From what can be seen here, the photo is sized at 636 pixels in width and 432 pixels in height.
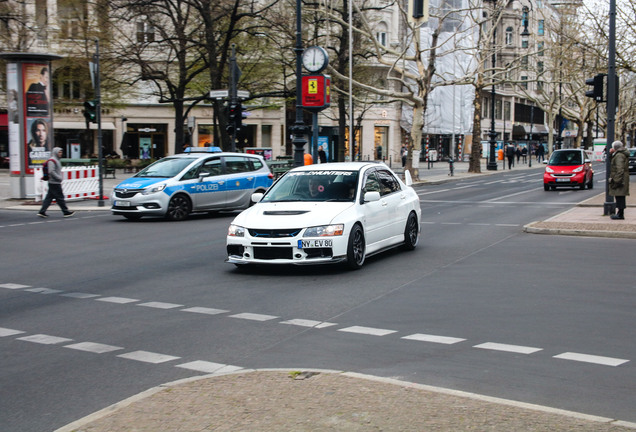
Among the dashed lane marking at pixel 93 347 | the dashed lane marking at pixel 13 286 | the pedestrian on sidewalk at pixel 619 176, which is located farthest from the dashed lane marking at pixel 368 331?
the pedestrian on sidewalk at pixel 619 176

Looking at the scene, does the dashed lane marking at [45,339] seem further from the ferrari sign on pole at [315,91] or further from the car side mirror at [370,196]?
the ferrari sign on pole at [315,91]

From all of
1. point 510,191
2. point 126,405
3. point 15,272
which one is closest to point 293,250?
point 15,272

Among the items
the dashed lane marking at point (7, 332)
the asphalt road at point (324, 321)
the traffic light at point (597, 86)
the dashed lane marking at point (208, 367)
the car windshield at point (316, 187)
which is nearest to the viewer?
the asphalt road at point (324, 321)

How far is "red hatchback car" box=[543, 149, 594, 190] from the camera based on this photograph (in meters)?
32.1

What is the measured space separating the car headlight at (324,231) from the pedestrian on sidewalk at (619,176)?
31.8 feet

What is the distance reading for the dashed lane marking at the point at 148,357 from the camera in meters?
6.54

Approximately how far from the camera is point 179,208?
2000 centimetres

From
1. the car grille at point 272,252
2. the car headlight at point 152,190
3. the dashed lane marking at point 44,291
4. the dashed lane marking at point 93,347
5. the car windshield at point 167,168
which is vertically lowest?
the dashed lane marking at point 93,347

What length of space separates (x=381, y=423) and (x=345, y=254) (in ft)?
21.6

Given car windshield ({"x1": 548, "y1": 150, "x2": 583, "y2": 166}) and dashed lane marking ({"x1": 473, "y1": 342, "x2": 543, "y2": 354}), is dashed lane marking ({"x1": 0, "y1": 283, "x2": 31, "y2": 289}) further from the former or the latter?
car windshield ({"x1": 548, "y1": 150, "x2": 583, "y2": 166})

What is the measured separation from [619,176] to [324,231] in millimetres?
9942

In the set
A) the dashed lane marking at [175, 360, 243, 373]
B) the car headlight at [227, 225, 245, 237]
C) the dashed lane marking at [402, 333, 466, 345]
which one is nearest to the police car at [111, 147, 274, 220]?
the car headlight at [227, 225, 245, 237]

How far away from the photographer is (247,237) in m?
11.1

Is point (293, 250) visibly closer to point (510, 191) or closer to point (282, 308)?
point (282, 308)
